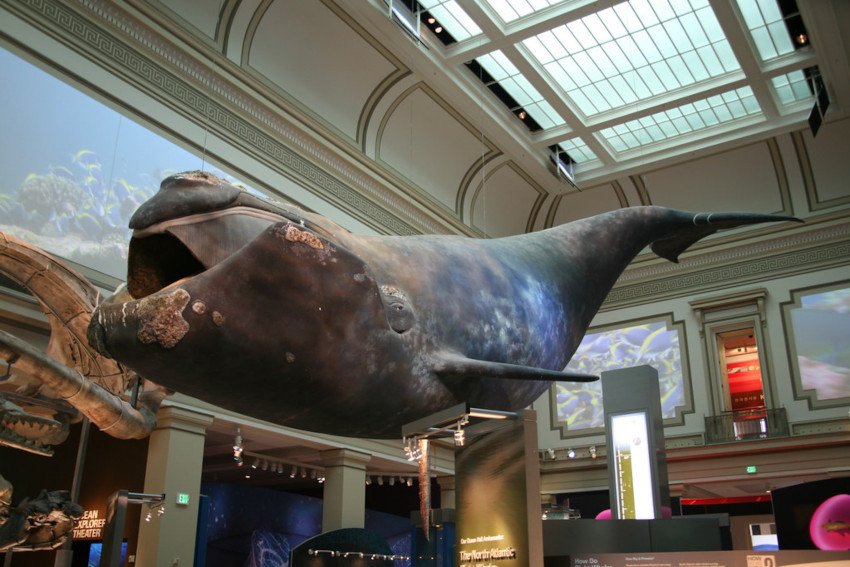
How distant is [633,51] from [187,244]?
14029 mm

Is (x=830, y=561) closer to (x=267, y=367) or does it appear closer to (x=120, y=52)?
(x=267, y=367)

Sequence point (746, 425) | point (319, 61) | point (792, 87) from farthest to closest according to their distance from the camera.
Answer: point (746, 425), point (792, 87), point (319, 61)

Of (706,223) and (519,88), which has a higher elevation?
(519,88)

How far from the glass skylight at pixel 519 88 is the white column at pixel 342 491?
25.9ft

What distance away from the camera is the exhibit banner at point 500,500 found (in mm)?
2971

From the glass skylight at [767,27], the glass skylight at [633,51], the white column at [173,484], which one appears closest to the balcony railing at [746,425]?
the glass skylight at [633,51]

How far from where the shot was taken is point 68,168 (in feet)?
30.1

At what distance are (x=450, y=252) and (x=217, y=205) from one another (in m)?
0.60

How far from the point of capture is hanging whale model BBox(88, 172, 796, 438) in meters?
1.26

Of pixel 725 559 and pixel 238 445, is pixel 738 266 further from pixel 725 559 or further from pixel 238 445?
pixel 725 559

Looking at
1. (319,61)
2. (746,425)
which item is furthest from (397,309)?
(746,425)

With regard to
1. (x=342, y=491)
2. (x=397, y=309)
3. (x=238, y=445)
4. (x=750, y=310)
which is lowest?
(x=397, y=309)

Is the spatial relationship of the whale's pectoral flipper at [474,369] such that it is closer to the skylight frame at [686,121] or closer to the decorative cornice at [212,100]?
the decorative cornice at [212,100]

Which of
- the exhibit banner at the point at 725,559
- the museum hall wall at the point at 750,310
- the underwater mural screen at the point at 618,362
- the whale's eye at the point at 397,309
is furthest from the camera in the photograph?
the underwater mural screen at the point at 618,362
